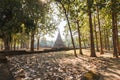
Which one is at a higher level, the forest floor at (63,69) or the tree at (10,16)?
the tree at (10,16)

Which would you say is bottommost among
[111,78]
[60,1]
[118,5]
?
[111,78]

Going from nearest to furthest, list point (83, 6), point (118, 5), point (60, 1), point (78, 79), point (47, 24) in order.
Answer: point (78, 79) → point (118, 5) → point (83, 6) → point (60, 1) → point (47, 24)

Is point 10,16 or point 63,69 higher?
point 10,16

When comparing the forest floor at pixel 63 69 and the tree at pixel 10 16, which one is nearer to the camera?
the forest floor at pixel 63 69

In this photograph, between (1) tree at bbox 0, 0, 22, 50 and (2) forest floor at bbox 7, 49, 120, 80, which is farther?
(1) tree at bbox 0, 0, 22, 50

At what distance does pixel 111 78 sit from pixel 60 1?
71.7 ft

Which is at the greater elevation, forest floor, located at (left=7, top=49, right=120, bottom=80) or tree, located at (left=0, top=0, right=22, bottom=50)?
tree, located at (left=0, top=0, right=22, bottom=50)

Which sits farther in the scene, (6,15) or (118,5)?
(6,15)

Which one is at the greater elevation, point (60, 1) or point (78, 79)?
point (60, 1)

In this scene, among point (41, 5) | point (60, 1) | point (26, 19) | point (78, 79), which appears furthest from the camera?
point (41, 5)

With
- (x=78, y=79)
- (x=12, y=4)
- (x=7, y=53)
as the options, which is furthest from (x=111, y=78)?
(x=12, y=4)

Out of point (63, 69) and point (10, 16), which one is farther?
point (10, 16)

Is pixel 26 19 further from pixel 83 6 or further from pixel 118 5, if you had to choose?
pixel 118 5

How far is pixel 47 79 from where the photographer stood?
1378cm
